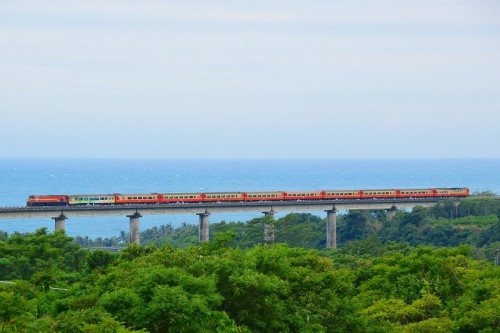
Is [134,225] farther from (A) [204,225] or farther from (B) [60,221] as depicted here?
(B) [60,221]

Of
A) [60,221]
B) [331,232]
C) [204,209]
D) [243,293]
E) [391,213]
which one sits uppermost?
[204,209]

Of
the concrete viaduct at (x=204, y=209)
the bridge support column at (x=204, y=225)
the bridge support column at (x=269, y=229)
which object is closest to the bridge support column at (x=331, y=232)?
the concrete viaduct at (x=204, y=209)

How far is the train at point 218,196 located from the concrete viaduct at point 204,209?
695 millimetres

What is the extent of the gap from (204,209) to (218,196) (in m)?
2.65

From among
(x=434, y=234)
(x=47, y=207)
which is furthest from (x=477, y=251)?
(x=47, y=207)

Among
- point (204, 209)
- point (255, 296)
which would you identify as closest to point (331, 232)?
point (204, 209)

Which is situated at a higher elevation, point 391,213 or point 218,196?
point 218,196

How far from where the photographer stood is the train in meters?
93.8

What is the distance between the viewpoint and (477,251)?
87.7 metres

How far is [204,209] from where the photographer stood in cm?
10356

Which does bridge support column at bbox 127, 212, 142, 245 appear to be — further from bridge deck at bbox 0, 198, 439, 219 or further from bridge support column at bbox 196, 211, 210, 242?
bridge support column at bbox 196, 211, 210, 242

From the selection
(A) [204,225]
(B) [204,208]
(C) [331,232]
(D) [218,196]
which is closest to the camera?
(B) [204,208]

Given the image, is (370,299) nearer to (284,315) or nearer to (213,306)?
(284,315)

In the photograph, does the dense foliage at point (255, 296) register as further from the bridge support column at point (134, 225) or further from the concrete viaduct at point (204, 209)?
the bridge support column at point (134, 225)
